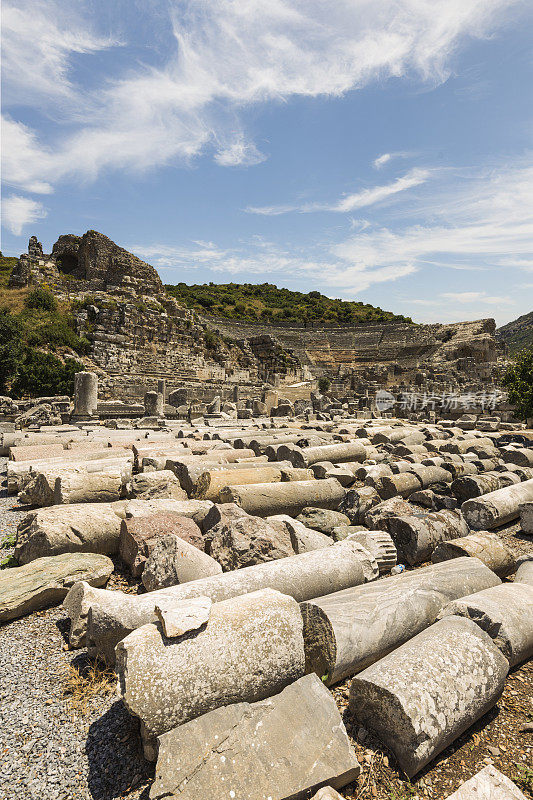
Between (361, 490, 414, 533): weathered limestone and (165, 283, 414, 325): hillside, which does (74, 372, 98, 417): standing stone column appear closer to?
(361, 490, 414, 533): weathered limestone

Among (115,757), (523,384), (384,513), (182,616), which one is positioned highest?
(523,384)

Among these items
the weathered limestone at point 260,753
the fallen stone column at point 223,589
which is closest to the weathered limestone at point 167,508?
the fallen stone column at point 223,589

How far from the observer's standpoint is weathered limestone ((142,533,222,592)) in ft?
11.7

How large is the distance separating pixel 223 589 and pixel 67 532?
7.10 ft

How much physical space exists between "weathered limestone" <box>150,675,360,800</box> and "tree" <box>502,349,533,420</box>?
16.0 meters

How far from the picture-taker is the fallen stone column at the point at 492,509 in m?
5.97

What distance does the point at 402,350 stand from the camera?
1839 inches

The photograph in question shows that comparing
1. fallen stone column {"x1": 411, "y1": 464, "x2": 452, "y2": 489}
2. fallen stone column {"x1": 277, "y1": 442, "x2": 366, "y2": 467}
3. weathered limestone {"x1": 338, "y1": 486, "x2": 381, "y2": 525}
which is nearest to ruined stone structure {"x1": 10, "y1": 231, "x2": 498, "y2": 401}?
fallen stone column {"x1": 277, "y1": 442, "x2": 366, "y2": 467}

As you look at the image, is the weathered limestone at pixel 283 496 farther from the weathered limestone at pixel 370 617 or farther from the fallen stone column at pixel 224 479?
the weathered limestone at pixel 370 617

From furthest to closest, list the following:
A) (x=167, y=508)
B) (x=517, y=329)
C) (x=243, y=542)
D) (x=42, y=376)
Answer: (x=517, y=329), (x=42, y=376), (x=167, y=508), (x=243, y=542)

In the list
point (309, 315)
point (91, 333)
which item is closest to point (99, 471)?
point (91, 333)

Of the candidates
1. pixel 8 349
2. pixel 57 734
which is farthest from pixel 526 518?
pixel 8 349

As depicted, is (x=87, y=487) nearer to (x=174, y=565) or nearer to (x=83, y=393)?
(x=174, y=565)

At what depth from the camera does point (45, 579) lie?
12.3 ft
